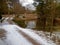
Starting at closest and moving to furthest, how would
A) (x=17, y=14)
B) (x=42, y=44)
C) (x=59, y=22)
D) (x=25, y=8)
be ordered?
(x=42, y=44) < (x=59, y=22) < (x=17, y=14) < (x=25, y=8)

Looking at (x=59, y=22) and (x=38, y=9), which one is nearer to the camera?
(x=38, y=9)

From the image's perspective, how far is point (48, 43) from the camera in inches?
243

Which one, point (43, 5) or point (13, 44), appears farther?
point (43, 5)

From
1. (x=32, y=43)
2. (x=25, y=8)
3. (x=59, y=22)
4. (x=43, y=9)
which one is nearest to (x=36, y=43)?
Answer: (x=32, y=43)

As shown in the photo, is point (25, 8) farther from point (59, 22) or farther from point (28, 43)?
point (28, 43)

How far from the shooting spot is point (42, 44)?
5945mm

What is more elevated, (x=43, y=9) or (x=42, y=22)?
(x=43, y=9)

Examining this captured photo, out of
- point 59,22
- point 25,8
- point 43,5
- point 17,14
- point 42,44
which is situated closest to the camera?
point 42,44

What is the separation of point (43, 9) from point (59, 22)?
3464 mm

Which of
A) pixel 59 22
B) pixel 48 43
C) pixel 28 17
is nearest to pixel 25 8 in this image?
pixel 28 17

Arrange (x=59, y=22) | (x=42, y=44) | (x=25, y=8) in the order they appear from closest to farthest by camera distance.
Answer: (x=42, y=44) < (x=59, y=22) < (x=25, y=8)

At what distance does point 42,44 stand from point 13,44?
0.92 meters

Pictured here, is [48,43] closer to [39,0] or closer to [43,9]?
[43,9]

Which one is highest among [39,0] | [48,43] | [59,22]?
[39,0]
